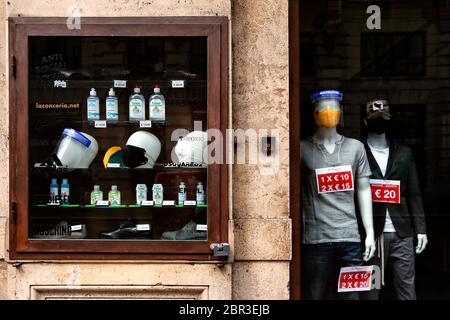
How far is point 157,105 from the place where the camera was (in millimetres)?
5551

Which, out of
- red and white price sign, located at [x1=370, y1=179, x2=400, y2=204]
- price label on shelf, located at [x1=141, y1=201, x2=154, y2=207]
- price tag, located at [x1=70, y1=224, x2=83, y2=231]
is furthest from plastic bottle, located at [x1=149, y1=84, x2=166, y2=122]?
red and white price sign, located at [x1=370, y1=179, x2=400, y2=204]

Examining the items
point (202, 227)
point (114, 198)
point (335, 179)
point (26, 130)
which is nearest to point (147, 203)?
point (114, 198)

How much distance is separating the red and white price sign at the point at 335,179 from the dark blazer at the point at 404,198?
328 millimetres

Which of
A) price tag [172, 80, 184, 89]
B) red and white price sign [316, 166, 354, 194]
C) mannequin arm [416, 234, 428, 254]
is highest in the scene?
price tag [172, 80, 184, 89]

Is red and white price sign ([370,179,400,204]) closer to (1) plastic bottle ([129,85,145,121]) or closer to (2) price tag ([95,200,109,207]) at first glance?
(1) plastic bottle ([129,85,145,121])

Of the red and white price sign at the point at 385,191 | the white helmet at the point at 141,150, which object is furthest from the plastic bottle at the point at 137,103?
the red and white price sign at the point at 385,191

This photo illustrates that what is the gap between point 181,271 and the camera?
525 cm

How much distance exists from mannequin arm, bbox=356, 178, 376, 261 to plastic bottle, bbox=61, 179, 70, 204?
2.53m

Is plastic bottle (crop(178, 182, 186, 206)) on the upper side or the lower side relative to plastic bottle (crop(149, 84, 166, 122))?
lower

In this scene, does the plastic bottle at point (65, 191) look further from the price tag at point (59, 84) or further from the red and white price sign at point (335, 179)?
the red and white price sign at point (335, 179)

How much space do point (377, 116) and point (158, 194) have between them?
2.09m

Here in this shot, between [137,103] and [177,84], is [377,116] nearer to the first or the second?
[177,84]

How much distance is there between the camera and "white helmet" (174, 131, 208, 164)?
5422mm
